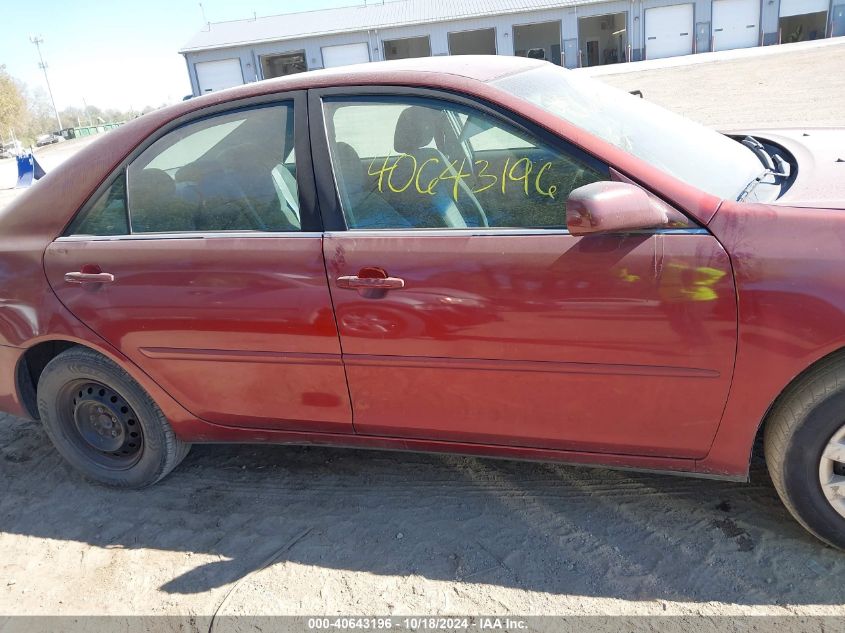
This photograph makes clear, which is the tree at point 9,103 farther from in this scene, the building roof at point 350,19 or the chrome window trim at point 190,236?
the chrome window trim at point 190,236

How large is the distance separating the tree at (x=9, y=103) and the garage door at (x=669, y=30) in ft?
158

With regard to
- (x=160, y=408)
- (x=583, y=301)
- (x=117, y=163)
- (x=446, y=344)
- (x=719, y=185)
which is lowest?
(x=160, y=408)

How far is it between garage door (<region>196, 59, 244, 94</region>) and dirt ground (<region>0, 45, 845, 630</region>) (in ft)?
124

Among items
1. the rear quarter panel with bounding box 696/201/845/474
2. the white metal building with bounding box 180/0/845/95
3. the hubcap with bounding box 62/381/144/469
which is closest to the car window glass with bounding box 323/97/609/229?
the rear quarter panel with bounding box 696/201/845/474

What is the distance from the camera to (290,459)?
320cm

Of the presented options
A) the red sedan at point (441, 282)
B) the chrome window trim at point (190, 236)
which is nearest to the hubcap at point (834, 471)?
the red sedan at point (441, 282)

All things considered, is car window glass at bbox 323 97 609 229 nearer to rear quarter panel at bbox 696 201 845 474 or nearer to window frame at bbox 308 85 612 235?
window frame at bbox 308 85 612 235

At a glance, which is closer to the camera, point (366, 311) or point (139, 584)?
point (366, 311)

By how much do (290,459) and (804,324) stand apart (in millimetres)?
2285

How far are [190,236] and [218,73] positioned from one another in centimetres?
3876

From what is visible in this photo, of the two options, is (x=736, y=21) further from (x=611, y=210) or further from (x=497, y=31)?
(x=611, y=210)

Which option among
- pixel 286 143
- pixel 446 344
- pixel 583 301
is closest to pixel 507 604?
pixel 446 344

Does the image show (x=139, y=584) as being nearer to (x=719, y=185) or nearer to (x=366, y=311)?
(x=366, y=311)

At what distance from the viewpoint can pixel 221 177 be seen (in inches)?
105
